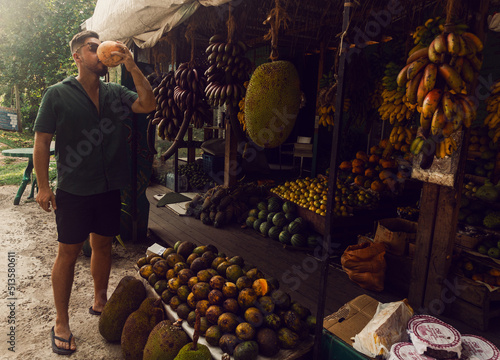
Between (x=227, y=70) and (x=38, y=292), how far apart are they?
2.88 meters

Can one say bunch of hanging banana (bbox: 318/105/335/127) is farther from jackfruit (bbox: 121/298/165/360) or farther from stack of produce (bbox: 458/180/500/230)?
jackfruit (bbox: 121/298/165/360)

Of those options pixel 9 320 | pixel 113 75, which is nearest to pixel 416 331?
pixel 9 320

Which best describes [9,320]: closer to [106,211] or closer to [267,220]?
[106,211]

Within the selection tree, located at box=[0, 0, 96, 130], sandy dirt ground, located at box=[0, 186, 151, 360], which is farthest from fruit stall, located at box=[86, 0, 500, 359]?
tree, located at box=[0, 0, 96, 130]

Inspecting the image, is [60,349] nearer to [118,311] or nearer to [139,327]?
[118,311]

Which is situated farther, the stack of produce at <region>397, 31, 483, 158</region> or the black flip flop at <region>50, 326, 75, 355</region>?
the black flip flop at <region>50, 326, 75, 355</region>

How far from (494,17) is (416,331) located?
271 cm

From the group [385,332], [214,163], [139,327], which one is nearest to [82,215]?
[139,327]

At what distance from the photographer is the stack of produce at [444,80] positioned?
6.30ft

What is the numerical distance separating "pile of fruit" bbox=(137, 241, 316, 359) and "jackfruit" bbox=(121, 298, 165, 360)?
11cm

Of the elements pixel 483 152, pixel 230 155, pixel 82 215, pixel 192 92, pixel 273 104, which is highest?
pixel 192 92

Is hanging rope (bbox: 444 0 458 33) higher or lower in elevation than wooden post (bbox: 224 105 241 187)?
higher

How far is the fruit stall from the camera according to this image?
1950 mm

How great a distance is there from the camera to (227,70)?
3.19m
